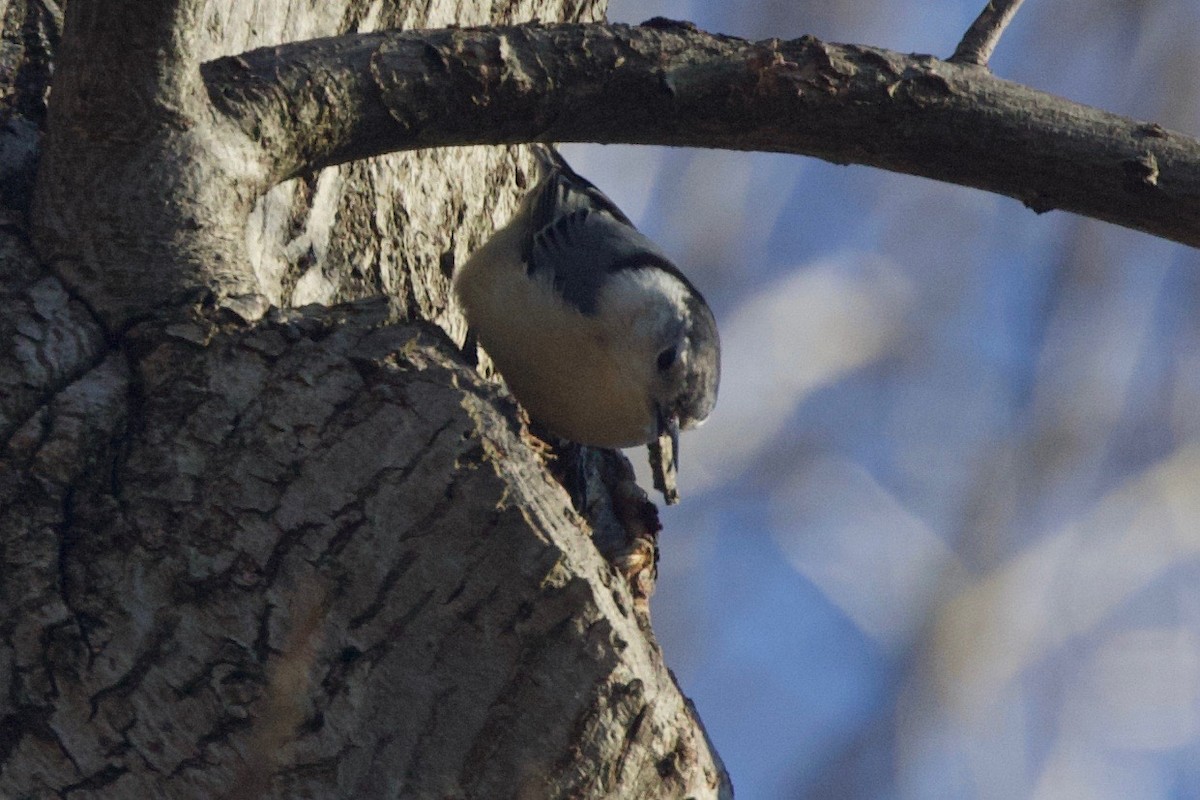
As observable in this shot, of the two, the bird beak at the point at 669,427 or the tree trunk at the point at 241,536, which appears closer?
the tree trunk at the point at 241,536

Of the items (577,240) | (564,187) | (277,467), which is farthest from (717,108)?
(564,187)

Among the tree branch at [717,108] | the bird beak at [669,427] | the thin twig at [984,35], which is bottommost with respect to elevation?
the bird beak at [669,427]

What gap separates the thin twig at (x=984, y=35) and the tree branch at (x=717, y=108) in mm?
45

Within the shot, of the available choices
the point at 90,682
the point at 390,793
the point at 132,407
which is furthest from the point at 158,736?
the point at 132,407

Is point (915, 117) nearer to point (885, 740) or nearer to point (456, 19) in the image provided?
point (456, 19)

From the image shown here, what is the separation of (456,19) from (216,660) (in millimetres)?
1443

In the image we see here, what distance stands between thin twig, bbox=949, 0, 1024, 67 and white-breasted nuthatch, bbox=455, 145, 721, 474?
1.08m

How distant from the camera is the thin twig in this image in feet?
6.29

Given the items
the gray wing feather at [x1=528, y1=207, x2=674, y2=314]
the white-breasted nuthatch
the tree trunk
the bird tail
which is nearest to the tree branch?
the tree trunk

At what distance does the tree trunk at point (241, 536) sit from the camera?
136 centimetres

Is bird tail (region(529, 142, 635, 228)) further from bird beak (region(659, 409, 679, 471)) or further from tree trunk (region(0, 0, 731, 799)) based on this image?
tree trunk (region(0, 0, 731, 799))

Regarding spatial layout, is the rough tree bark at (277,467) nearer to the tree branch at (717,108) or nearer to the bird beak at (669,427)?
the tree branch at (717,108)

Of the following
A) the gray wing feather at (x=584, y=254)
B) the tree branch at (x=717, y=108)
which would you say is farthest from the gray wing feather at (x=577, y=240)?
the tree branch at (x=717, y=108)

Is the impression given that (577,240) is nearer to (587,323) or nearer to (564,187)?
(564,187)
